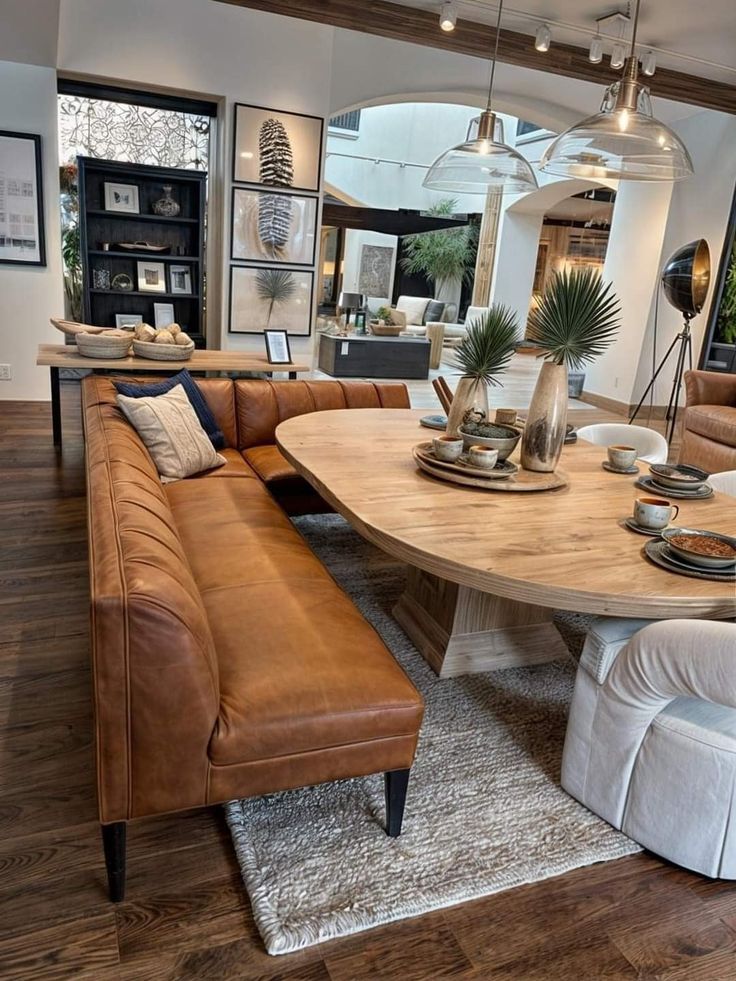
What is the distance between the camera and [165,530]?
5.17 ft

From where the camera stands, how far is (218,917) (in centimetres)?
141

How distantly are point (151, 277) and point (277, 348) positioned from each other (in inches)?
90.5

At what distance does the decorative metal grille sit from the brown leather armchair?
458cm

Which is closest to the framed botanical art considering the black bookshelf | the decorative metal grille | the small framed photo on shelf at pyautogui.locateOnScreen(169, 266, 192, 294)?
the black bookshelf

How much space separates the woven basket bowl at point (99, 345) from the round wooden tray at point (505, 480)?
2.37 meters

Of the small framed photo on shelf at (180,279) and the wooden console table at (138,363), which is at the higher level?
the small framed photo on shelf at (180,279)

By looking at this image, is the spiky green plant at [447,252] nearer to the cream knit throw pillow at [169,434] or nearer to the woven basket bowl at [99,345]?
the woven basket bowl at [99,345]

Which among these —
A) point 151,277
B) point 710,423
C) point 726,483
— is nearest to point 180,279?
point 151,277

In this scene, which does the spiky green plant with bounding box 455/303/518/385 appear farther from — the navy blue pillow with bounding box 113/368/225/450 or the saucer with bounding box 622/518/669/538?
the navy blue pillow with bounding box 113/368/225/450

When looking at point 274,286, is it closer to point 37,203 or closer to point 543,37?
point 37,203

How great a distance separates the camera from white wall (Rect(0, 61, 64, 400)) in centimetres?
517

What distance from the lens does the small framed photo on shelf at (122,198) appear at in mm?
5809

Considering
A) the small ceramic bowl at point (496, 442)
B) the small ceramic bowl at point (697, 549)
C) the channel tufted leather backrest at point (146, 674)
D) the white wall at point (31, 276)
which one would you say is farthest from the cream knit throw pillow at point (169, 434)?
the white wall at point (31, 276)

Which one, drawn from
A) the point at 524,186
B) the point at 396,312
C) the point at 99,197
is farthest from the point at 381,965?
the point at 396,312
